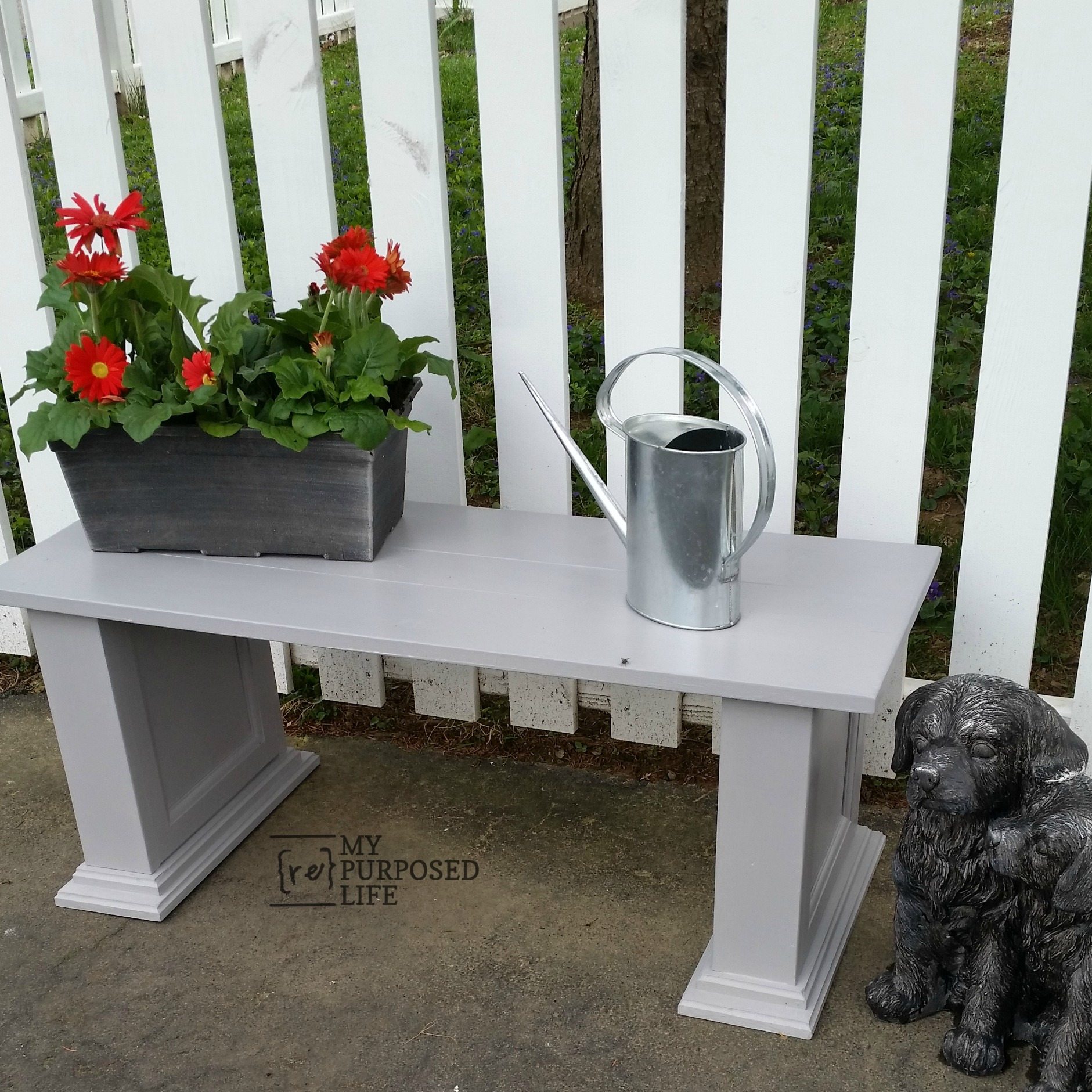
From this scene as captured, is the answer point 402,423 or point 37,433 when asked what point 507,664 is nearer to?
point 402,423

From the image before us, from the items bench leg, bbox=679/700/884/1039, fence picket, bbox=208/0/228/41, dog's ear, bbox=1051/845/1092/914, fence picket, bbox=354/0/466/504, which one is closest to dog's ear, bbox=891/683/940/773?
bench leg, bbox=679/700/884/1039

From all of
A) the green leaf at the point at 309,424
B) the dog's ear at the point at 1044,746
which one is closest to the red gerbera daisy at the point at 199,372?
the green leaf at the point at 309,424

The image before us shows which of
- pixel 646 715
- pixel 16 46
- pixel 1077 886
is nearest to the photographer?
pixel 1077 886

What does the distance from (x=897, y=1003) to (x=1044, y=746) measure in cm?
49

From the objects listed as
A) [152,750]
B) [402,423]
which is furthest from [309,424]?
[152,750]

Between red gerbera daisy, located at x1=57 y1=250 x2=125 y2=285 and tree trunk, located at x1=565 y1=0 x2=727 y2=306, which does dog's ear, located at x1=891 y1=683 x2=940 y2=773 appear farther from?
tree trunk, located at x1=565 y1=0 x2=727 y2=306

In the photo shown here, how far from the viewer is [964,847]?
1.63 metres

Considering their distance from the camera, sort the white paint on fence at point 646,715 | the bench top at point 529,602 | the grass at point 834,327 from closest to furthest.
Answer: the bench top at point 529,602 → the white paint on fence at point 646,715 → the grass at point 834,327

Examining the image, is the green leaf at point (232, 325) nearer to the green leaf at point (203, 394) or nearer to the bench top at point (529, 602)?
the green leaf at point (203, 394)

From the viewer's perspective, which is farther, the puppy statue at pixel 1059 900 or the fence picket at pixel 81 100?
the fence picket at pixel 81 100

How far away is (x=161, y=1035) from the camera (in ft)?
6.14

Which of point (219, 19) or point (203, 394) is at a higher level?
A: point (219, 19)

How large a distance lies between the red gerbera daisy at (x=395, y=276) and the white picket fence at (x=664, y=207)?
269 millimetres

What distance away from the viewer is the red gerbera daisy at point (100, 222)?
1.79 m
